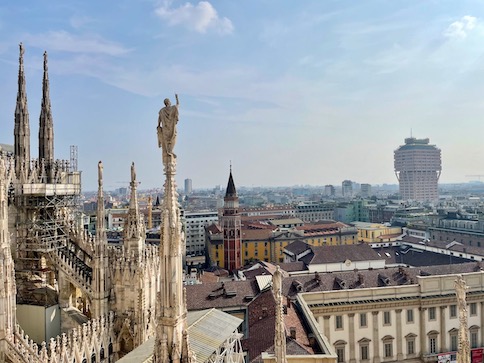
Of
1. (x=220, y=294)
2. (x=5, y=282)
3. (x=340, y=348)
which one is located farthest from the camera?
(x=220, y=294)

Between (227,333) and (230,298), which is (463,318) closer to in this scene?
(227,333)

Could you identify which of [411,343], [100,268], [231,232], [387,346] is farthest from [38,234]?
[231,232]

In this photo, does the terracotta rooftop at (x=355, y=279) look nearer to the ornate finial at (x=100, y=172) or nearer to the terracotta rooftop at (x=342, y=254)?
the terracotta rooftop at (x=342, y=254)

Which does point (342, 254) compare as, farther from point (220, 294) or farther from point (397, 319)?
point (220, 294)

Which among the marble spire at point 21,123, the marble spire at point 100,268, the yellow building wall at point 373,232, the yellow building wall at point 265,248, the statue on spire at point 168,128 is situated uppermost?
the marble spire at point 21,123

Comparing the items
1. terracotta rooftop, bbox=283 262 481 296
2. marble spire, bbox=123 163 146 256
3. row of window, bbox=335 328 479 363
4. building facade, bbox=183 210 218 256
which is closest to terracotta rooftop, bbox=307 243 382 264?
terracotta rooftop, bbox=283 262 481 296

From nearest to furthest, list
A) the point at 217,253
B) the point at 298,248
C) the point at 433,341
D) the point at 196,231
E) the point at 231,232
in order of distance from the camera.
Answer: the point at 433,341
the point at 298,248
the point at 231,232
the point at 217,253
the point at 196,231

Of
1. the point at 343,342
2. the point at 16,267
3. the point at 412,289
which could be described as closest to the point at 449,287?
the point at 412,289

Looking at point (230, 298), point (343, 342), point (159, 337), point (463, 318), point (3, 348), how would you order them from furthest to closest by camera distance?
1. point (230, 298)
2. point (343, 342)
3. point (3, 348)
4. point (463, 318)
5. point (159, 337)

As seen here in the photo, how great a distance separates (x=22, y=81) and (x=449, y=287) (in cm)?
3955

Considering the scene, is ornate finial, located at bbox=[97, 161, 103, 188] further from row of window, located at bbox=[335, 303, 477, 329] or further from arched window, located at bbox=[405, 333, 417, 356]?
arched window, located at bbox=[405, 333, 417, 356]

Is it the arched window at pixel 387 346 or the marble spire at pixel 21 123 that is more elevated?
the marble spire at pixel 21 123

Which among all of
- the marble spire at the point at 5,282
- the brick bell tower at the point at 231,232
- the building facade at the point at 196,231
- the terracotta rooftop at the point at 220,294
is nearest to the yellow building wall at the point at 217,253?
the brick bell tower at the point at 231,232

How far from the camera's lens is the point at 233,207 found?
8531cm
